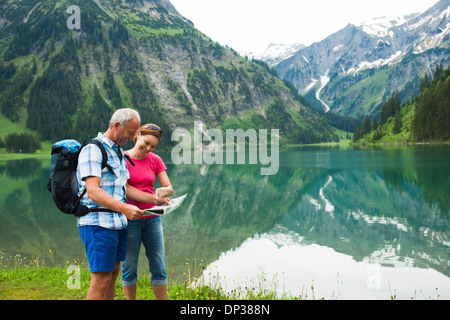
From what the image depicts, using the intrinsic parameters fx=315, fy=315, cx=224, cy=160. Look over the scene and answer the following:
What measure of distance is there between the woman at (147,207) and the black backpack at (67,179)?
1189mm

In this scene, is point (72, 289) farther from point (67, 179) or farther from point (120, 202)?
point (120, 202)

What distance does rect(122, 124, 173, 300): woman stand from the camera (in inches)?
224

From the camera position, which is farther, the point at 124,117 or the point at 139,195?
the point at 139,195

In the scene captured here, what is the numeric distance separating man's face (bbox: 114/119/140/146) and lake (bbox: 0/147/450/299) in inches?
198

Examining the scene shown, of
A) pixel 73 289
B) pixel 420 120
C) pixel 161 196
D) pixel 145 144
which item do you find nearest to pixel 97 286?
pixel 161 196

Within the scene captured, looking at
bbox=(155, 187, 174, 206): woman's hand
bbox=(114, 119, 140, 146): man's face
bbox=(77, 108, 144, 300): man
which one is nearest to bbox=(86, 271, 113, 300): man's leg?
bbox=(77, 108, 144, 300): man

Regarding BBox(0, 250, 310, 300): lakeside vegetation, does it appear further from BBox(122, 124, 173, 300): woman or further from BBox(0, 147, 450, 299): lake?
BBox(122, 124, 173, 300): woman

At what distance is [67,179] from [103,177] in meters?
0.48

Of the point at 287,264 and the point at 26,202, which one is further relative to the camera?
the point at 26,202

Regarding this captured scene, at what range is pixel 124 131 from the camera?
485 centimetres

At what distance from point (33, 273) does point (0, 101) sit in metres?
203

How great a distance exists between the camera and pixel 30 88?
180 m

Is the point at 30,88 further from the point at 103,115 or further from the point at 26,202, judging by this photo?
the point at 26,202
